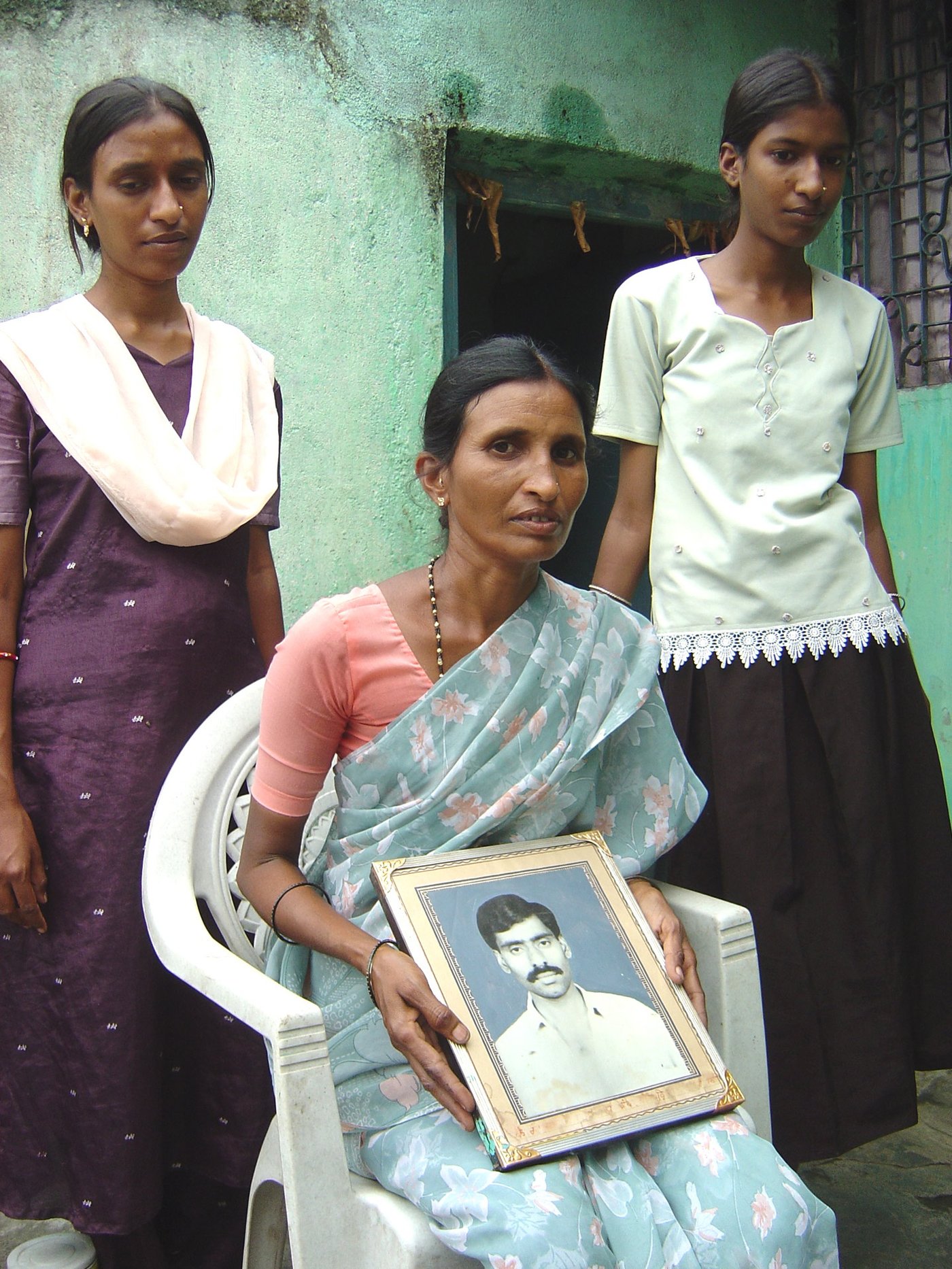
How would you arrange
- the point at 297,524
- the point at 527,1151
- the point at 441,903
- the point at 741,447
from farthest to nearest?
1. the point at 297,524
2. the point at 741,447
3. the point at 441,903
4. the point at 527,1151

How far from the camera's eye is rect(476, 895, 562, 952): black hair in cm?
152

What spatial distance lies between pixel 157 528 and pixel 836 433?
4.11ft

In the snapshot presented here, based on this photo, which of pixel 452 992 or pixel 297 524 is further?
pixel 297 524

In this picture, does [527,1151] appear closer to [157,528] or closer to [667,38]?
[157,528]

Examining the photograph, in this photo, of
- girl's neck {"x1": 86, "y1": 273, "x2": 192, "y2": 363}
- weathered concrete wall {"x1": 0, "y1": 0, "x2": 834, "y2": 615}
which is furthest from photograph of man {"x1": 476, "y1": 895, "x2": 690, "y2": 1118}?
weathered concrete wall {"x1": 0, "y1": 0, "x2": 834, "y2": 615}

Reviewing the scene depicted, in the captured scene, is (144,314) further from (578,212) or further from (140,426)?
(578,212)

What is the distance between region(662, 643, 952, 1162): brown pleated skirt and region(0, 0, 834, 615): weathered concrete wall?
1458mm

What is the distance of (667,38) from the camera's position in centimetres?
397

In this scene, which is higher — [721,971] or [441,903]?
[441,903]

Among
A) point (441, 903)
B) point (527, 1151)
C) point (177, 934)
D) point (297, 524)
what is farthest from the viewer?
point (297, 524)

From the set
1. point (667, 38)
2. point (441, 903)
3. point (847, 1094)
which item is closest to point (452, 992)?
point (441, 903)

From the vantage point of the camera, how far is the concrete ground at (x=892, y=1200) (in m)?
2.36

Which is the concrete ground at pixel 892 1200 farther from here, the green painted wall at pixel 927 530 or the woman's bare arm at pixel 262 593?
the green painted wall at pixel 927 530

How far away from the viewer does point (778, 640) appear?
2.29 meters
